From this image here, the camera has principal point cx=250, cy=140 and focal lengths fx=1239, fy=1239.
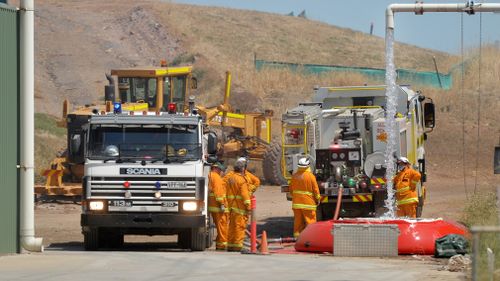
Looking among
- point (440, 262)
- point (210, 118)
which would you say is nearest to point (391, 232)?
point (440, 262)

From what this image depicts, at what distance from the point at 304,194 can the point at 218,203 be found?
1.79 meters

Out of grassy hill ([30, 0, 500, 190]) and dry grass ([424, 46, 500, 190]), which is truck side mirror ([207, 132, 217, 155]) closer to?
dry grass ([424, 46, 500, 190])

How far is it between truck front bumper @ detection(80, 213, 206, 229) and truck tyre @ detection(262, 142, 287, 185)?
1814 centimetres

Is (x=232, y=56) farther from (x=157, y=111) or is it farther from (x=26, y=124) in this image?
(x=26, y=124)

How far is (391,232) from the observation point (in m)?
20.6

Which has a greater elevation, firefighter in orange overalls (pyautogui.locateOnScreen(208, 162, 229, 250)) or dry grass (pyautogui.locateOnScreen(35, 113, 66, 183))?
dry grass (pyautogui.locateOnScreen(35, 113, 66, 183))

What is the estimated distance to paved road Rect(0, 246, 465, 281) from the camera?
16.7 m

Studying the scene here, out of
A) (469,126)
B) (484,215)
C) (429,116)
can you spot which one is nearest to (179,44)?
(469,126)

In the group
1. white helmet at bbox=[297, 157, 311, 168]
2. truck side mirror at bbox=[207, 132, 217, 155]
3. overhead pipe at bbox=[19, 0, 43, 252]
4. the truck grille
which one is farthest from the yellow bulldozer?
overhead pipe at bbox=[19, 0, 43, 252]

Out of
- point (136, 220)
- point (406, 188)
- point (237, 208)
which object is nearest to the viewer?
point (136, 220)

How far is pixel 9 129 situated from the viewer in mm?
20109

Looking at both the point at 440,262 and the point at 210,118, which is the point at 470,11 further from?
the point at 210,118

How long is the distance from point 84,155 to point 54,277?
532cm

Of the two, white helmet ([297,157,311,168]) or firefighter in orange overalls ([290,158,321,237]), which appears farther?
white helmet ([297,157,311,168])
